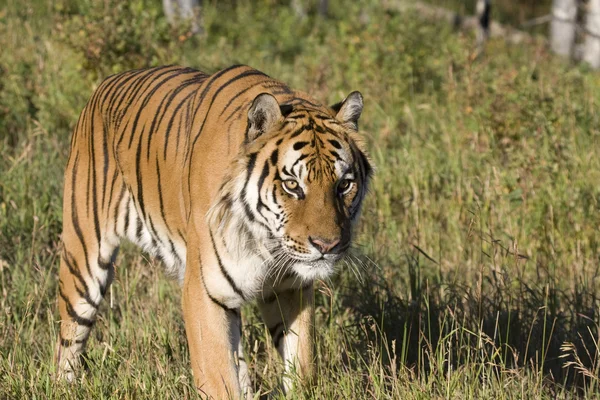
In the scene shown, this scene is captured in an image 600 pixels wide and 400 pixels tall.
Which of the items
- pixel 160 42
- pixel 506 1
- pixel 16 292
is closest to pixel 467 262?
pixel 16 292

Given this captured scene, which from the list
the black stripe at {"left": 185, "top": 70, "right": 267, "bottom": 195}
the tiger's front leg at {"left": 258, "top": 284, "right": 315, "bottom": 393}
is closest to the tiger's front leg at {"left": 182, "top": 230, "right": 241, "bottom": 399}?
the tiger's front leg at {"left": 258, "top": 284, "right": 315, "bottom": 393}

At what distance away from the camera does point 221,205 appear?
126 inches

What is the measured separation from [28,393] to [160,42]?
4.15 m

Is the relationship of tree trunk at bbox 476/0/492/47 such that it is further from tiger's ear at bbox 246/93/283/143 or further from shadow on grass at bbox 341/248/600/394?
tiger's ear at bbox 246/93/283/143

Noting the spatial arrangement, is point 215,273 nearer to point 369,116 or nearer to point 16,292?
point 16,292

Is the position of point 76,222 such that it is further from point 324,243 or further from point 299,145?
point 324,243

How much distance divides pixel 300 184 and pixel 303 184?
0.04ft

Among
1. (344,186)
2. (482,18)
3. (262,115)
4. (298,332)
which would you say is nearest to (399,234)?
(298,332)

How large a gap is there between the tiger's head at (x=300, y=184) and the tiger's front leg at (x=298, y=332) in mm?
293

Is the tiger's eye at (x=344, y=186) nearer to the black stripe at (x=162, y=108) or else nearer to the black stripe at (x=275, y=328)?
the black stripe at (x=275, y=328)

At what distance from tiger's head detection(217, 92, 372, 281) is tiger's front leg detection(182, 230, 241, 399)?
263 mm

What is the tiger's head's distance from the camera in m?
3.01

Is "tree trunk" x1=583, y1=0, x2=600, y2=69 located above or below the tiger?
above

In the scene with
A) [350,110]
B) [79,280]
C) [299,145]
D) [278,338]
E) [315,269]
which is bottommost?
[278,338]
